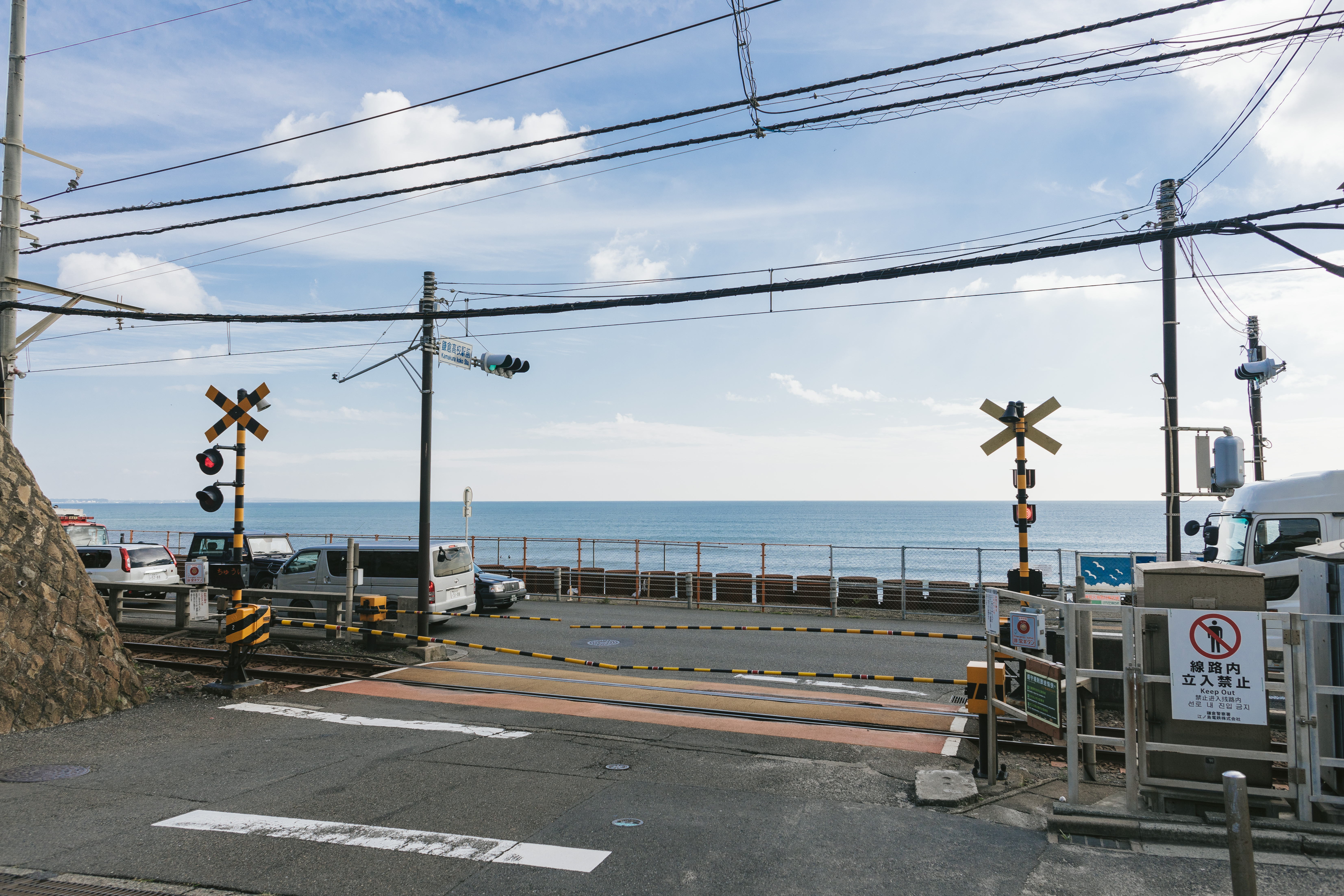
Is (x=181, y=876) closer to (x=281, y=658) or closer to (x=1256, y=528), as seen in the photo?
(x=281, y=658)

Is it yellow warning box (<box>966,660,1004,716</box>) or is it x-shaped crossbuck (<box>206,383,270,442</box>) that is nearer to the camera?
yellow warning box (<box>966,660,1004,716</box>)

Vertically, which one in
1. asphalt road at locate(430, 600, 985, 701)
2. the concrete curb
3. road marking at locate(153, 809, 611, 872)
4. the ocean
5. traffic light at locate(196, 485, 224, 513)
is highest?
traffic light at locate(196, 485, 224, 513)

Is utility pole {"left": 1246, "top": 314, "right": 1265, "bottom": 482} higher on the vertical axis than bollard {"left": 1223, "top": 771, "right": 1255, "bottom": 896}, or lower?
higher

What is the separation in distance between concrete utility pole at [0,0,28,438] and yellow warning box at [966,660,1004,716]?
642 inches

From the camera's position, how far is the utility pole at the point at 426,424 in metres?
13.9

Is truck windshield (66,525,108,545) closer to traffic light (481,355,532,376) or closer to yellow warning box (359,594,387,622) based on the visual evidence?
yellow warning box (359,594,387,622)

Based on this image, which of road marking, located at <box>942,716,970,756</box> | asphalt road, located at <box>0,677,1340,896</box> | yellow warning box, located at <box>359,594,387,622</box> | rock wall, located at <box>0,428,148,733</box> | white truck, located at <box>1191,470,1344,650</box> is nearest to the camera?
asphalt road, located at <box>0,677,1340,896</box>

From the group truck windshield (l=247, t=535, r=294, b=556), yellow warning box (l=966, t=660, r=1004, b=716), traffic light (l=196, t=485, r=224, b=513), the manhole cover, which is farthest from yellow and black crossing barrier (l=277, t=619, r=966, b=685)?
truck windshield (l=247, t=535, r=294, b=556)

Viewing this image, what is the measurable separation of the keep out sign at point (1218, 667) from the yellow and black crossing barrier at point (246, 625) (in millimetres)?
11158

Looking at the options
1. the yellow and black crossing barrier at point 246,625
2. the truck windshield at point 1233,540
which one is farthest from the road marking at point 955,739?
the yellow and black crossing barrier at point 246,625

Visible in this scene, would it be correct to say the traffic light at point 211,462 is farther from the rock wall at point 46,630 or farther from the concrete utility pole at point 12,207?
the concrete utility pole at point 12,207

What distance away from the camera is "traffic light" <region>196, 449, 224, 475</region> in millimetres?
11258

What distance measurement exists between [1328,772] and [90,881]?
357 inches

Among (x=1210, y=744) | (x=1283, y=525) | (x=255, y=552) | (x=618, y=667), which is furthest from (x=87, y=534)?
(x=1283, y=525)
